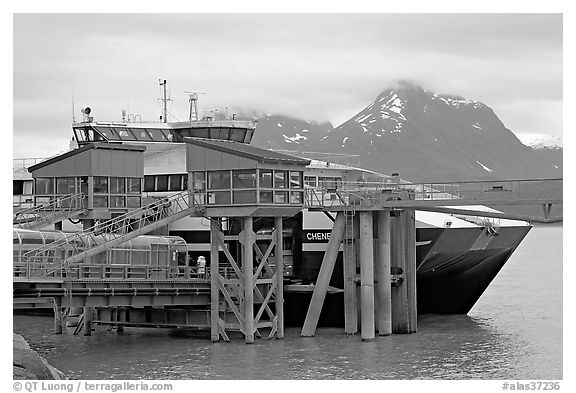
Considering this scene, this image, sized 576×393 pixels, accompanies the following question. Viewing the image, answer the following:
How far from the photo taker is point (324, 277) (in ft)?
162

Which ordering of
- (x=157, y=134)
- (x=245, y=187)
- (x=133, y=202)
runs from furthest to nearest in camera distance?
1. (x=157, y=134)
2. (x=133, y=202)
3. (x=245, y=187)

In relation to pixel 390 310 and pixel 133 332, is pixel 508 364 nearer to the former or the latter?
pixel 390 310

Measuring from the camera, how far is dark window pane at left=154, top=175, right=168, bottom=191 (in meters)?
55.2

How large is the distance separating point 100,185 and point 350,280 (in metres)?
10.9

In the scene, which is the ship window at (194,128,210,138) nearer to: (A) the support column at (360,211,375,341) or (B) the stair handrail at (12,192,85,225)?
(B) the stair handrail at (12,192,85,225)

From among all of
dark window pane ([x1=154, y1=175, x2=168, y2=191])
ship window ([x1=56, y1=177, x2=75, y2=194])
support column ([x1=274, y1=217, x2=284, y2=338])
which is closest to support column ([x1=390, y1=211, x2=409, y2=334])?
support column ([x1=274, y1=217, x2=284, y2=338])

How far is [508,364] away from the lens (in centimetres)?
4125

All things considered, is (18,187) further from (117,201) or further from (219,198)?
(219,198)

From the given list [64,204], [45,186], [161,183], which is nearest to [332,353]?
[64,204]

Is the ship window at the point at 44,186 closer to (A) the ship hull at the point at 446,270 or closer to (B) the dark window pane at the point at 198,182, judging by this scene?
(B) the dark window pane at the point at 198,182

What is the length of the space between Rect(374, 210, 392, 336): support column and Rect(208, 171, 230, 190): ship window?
22.8 feet

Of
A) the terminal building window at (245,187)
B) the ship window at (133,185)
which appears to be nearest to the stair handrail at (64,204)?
the ship window at (133,185)

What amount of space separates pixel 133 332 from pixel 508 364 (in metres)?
17.6

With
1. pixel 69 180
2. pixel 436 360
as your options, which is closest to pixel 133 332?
pixel 69 180
